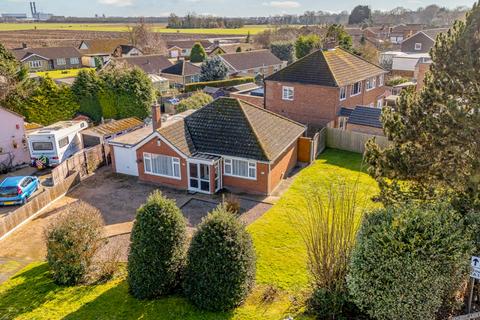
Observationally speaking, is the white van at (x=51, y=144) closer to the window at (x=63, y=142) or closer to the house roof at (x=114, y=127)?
the window at (x=63, y=142)

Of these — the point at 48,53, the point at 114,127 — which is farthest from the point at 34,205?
the point at 48,53

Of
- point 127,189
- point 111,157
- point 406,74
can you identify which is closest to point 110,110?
point 111,157

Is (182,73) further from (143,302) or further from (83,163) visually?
(143,302)

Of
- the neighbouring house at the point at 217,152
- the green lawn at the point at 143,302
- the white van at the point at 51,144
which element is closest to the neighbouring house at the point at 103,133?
the white van at the point at 51,144

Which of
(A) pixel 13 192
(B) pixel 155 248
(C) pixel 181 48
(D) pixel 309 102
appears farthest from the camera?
(C) pixel 181 48

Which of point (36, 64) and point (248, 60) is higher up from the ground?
point (248, 60)

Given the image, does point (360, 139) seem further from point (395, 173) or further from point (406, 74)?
point (406, 74)

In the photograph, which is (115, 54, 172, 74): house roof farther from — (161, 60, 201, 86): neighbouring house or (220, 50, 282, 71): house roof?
(220, 50, 282, 71): house roof
